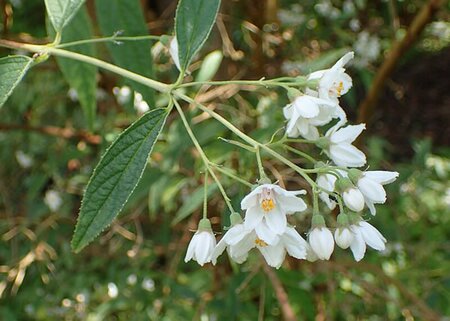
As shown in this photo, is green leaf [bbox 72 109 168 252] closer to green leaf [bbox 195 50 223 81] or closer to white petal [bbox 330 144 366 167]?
white petal [bbox 330 144 366 167]

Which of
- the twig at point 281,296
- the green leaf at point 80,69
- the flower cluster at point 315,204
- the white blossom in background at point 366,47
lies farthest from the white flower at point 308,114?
the white blossom in background at point 366,47

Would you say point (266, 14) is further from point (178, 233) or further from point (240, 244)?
point (240, 244)

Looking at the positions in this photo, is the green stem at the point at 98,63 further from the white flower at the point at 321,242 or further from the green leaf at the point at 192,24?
the white flower at the point at 321,242

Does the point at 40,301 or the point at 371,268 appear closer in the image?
the point at 371,268

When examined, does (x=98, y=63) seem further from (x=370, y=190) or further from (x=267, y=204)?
(x=370, y=190)

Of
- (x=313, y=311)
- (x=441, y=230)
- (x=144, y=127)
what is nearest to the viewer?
(x=144, y=127)

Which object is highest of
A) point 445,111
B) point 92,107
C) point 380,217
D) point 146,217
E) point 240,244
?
point 240,244

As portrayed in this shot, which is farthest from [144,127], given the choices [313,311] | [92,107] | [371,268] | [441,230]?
[441,230]
